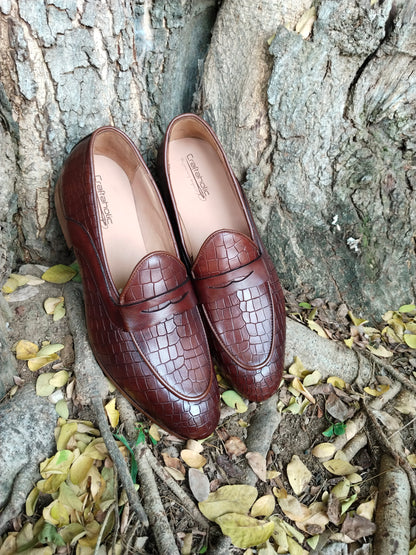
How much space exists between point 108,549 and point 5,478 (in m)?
0.39

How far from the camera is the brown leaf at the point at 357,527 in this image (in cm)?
142

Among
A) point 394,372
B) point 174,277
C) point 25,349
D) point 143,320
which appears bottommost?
point 394,372

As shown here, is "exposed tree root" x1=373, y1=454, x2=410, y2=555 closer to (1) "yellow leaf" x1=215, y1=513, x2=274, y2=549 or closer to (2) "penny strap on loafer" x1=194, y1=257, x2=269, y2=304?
(1) "yellow leaf" x1=215, y1=513, x2=274, y2=549

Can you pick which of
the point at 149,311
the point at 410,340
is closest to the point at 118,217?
the point at 149,311

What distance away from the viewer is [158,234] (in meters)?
1.95

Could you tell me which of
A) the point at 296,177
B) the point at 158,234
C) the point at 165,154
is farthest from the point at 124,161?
the point at 296,177

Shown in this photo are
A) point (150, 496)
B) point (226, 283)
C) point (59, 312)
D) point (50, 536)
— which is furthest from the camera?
point (59, 312)

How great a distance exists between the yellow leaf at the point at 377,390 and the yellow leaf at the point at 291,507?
0.58m

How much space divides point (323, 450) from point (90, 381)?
888 millimetres

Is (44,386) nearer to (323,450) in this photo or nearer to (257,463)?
(257,463)

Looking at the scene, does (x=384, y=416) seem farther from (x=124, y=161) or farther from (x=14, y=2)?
(x=14, y=2)

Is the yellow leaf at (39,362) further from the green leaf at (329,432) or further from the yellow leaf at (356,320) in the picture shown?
the yellow leaf at (356,320)

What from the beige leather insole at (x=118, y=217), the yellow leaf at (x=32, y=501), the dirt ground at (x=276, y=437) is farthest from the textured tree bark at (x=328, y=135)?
the yellow leaf at (x=32, y=501)

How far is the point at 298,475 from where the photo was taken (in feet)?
5.07
